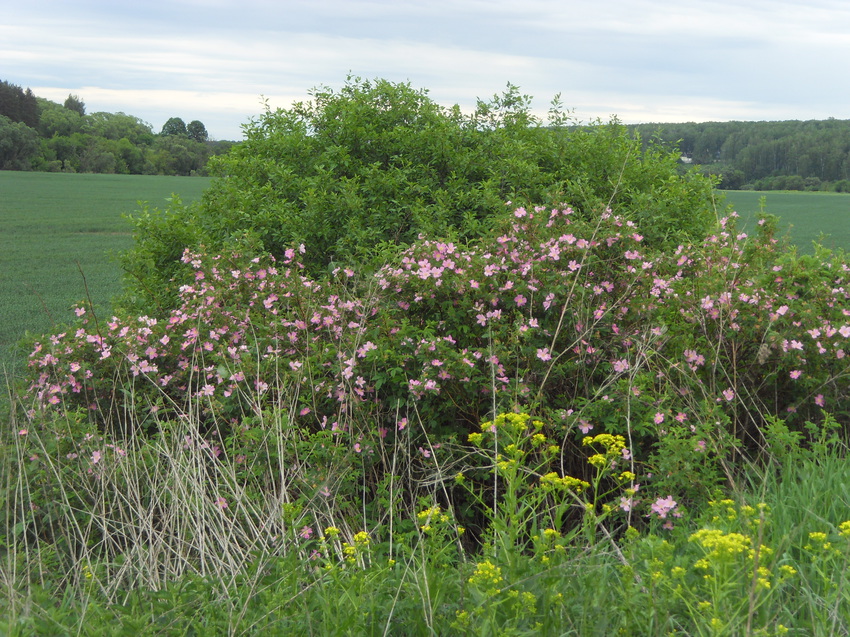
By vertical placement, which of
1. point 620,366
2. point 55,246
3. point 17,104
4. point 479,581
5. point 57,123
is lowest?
point 55,246

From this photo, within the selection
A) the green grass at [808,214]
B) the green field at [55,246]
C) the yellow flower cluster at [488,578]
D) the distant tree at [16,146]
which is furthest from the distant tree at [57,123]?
the yellow flower cluster at [488,578]

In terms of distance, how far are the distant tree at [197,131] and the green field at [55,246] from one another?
34762mm

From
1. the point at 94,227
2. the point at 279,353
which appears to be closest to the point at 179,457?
the point at 279,353

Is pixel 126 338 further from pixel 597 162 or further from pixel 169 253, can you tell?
pixel 597 162

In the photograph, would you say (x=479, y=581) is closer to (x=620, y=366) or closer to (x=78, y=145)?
(x=620, y=366)

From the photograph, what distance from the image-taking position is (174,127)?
82.6m

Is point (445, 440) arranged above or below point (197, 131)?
below

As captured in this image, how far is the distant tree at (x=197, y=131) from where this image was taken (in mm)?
75000

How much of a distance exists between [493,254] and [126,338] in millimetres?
2064

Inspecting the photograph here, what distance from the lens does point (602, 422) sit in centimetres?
373

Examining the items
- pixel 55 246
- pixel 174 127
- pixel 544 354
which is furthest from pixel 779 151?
pixel 174 127

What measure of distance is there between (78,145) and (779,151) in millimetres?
52229

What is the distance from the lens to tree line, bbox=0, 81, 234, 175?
55.3 m

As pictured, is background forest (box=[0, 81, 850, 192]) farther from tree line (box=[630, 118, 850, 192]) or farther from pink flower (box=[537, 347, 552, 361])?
pink flower (box=[537, 347, 552, 361])
